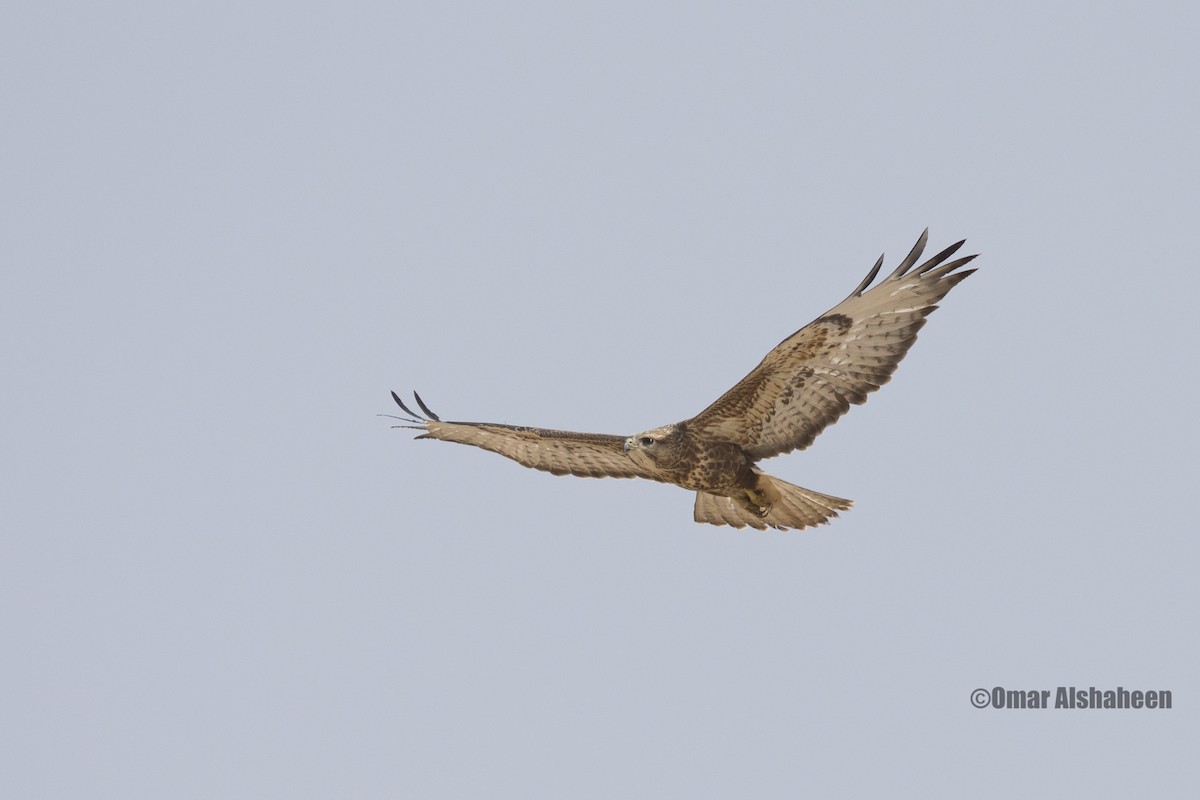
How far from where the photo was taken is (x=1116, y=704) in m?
17.0

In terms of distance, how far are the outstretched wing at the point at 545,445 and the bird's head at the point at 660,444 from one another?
54 centimetres

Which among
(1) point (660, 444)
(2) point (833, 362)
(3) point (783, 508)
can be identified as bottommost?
(3) point (783, 508)

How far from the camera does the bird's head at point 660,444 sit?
47.6ft

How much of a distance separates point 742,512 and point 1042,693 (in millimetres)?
4421

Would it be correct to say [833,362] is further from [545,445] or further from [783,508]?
[545,445]

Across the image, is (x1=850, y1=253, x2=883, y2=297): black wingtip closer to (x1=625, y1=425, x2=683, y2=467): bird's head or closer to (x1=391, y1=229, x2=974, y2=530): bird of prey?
(x1=391, y1=229, x2=974, y2=530): bird of prey

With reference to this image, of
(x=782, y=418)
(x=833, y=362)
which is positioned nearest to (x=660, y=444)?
(x=782, y=418)

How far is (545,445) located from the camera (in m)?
16.0

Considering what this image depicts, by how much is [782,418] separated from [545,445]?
8.77ft

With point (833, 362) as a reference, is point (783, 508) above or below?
below

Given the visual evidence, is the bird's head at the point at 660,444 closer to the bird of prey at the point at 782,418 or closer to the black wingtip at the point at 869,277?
the bird of prey at the point at 782,418

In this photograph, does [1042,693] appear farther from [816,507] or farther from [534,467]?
[534,467]

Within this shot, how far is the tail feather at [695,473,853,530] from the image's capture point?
14.9 m

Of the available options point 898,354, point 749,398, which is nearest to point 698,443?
point 749,398
